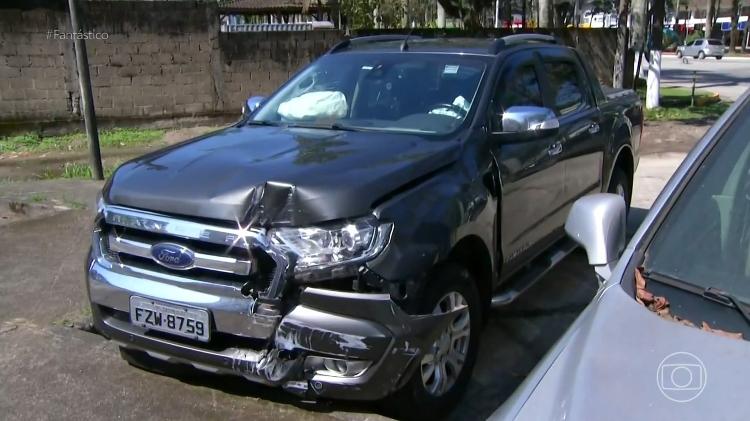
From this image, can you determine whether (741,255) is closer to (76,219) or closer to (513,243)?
(513,243)

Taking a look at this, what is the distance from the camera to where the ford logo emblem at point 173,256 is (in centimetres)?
306

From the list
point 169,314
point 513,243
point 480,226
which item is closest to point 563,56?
point 513,243

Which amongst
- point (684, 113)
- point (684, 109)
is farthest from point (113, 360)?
point (684, 109)

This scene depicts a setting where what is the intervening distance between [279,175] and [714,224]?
1739 mm

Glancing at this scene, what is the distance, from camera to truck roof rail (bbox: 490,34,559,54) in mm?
4463

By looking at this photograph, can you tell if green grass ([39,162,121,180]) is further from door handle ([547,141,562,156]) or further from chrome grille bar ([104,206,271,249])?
door handle ([547,141,562,156])

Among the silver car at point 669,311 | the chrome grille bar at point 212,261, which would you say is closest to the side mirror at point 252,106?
the chrome grille bar at point 212,261

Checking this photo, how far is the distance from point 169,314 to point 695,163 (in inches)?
85.6

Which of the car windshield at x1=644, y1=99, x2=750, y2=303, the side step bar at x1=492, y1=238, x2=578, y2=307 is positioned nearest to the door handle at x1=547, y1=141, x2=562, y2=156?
the side step bar at x1=492, y1=238, x2=578, y2=307

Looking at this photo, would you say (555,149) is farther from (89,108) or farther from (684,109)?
(684,109)

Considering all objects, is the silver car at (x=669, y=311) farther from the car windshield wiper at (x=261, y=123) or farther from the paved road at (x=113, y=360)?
the car windshield wiper at (x=261, y=123)

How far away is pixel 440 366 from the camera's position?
130 inches

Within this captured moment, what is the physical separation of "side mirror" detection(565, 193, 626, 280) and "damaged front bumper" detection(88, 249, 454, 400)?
86cm

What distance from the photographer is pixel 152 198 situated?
10.3 feet
